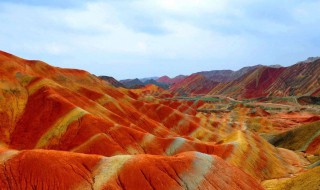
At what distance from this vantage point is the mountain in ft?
158

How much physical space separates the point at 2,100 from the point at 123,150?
4445 centimetres

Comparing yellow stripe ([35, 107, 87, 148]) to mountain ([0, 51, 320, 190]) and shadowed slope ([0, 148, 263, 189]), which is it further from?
shadowed slope ([0, 148, 263, 189])

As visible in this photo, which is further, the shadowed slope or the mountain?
the mountain

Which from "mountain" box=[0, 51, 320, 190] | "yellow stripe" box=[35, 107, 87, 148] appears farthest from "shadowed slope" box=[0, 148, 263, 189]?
"yellow stripe" box=[35, 107, 87, 148]

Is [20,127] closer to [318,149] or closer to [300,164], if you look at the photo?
[300,164]

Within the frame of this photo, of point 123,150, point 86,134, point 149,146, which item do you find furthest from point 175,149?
point 86,134

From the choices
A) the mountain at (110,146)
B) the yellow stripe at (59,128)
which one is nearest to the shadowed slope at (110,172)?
the mountain at (110,146)

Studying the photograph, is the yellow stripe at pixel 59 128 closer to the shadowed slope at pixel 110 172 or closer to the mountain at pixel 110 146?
the mountain at pixel 110 146

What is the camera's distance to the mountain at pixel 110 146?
48.2 m

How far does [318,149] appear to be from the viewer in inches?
4124

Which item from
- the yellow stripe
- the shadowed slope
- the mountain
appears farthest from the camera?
the yellow stripe

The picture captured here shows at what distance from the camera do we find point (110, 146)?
78625mm

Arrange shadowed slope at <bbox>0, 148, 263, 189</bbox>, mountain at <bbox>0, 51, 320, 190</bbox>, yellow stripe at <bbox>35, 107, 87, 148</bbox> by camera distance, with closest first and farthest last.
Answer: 1. shadowed slope at <bbox>0, 148, 263, 189</bbox>
2. mountain at <bbox>0, 51, 320, 190</bbox>
3. yellow stripe at <bbox>35, 107, 87, 148</bbox>

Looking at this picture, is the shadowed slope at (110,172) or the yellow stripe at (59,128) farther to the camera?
the yellow stripe at (59,128)
